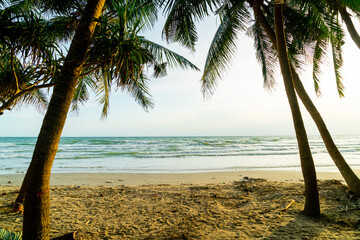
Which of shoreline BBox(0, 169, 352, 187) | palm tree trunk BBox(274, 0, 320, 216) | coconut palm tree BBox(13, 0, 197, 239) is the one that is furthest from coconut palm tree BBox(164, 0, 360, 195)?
shoreline BBox(0, 169, 352, 187)

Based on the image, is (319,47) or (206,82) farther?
(206,82)

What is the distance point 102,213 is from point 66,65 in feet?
9.28

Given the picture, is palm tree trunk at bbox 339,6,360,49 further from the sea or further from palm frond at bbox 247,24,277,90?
the sea

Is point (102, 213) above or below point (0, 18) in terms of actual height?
below

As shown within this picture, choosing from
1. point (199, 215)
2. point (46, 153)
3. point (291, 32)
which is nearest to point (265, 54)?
point (291, 32)

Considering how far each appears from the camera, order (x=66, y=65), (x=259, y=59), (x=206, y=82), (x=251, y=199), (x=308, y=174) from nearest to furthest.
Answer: (x=66, y=65)
(x=308, y=174)
(x=251, y=199)
(x=206, y=82)
(x=259, y=59)

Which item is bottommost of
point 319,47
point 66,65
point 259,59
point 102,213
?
point 102,213

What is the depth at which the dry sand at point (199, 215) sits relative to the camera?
2.96 m

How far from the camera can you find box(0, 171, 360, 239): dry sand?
2.96 meters

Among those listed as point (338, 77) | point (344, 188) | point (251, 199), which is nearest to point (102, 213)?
point (251, 199)

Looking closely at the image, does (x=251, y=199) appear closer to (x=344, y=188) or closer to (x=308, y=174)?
(x=308, y=174)

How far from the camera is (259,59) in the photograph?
287 inches

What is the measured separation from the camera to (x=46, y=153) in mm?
2049

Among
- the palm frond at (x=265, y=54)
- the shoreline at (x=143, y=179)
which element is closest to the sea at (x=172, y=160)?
the shoreline at (x=143, y=179)
